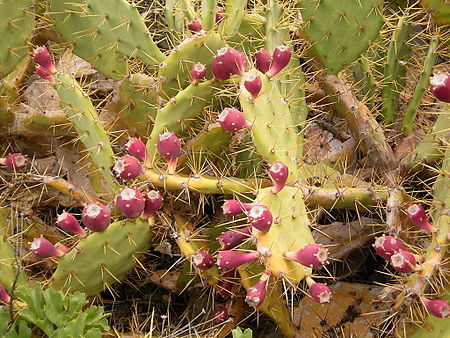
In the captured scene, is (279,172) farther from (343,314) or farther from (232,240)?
(343,314)

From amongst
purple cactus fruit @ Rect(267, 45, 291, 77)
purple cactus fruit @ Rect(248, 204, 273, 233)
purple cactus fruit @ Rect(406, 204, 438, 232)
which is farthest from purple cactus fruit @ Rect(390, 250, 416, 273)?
purple cactus fruit @ Rect(267, 45, 291, 77)

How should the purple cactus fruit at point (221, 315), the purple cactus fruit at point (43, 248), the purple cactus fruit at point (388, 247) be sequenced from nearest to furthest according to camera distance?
→ the purple cactus fruit at point (388, 247) < the purple cactus fruit at point (43, 248) < the purple cactus fruit at point (221, 315)

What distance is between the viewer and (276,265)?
1.72 m

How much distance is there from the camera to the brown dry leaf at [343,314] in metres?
2.31

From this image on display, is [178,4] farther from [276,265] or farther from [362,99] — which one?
[276,265]

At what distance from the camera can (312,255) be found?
5.43 feet

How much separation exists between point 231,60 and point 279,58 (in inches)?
6.2

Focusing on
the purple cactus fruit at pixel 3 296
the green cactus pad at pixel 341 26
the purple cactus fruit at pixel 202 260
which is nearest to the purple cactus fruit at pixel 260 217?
the purple cactus fruit at pixel 202 260

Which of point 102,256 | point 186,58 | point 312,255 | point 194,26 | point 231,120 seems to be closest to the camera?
point 312,255

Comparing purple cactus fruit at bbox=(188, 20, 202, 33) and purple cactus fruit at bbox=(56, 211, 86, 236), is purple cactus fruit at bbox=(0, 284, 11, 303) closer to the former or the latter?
purple cactus fruit at bbox=(56, 211, 86, 236)

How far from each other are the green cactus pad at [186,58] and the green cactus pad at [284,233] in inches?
27.0

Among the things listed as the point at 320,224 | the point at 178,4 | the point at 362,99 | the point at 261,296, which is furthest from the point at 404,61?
the point at 261,296

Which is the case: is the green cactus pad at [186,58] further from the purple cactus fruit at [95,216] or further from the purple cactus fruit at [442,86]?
the purple cactus fruit at [442,86]

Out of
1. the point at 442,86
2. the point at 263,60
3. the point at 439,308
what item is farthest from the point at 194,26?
the point at 439,308
